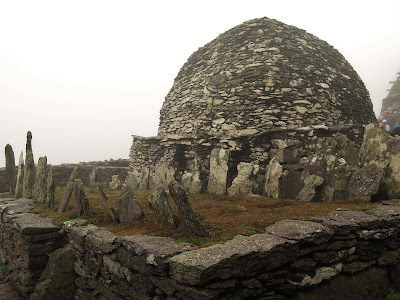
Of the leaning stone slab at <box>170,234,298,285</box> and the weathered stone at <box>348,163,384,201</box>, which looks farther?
the weathered stone at <box>348,163,384,201</box>

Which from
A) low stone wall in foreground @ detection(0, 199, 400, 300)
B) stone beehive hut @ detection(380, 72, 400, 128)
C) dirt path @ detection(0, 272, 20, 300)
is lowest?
dirt path @ detection(0, 272, 20, 300)

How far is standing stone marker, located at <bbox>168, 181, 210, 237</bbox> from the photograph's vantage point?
12.7 ft

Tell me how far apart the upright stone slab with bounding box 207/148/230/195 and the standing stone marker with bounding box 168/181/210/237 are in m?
3.89

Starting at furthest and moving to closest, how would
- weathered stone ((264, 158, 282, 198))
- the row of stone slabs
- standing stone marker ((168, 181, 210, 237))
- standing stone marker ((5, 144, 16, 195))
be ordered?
standing stone marker ((5, 144, 16, 195)), weathered stone ((264, 158, 282, 198)), the row of stone slabs, standing stone marker ((168, 181, 210, 237))

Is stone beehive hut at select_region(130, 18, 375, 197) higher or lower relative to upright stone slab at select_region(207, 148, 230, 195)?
higher

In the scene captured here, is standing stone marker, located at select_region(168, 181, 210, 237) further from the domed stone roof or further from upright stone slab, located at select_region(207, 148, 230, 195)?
the domed stone roof

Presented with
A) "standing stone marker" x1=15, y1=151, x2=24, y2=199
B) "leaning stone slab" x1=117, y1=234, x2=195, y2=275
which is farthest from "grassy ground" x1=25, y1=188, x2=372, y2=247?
"standing stone marker" x1=15, y1=151, x2=24, y2=199

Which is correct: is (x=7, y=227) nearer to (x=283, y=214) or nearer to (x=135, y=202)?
(x=135, y=202)

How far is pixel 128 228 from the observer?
4.62 meters

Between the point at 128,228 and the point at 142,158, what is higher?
the point at 142,158

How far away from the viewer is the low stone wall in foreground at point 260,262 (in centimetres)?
292

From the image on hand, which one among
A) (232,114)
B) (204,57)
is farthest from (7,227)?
(204,57)

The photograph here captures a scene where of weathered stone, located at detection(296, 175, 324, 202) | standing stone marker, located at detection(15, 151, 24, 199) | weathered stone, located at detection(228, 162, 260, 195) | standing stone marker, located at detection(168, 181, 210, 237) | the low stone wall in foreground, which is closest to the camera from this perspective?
the low stone wall in foreground

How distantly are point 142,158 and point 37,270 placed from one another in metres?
8.14
